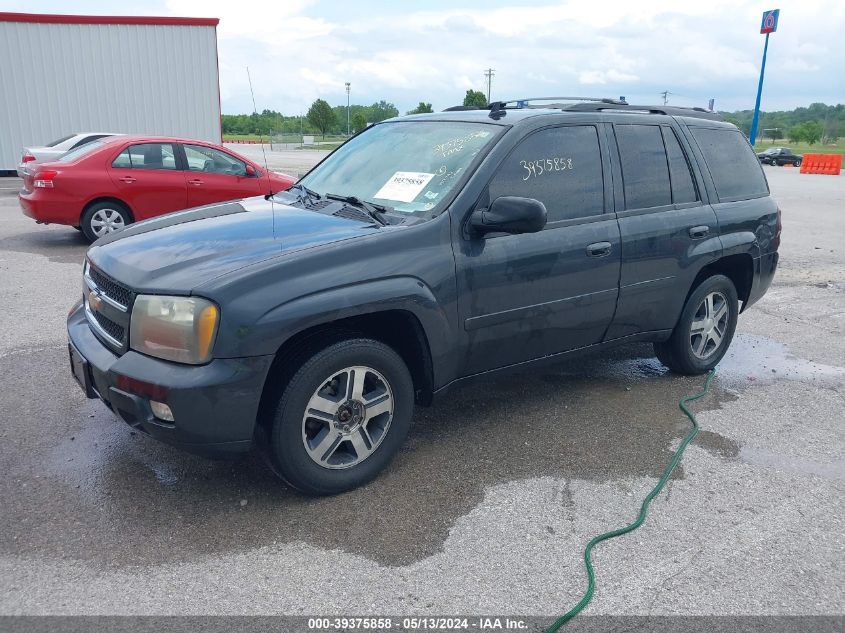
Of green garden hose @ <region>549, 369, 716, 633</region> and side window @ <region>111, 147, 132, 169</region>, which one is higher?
side window @ <region>111, 147, 132, 169</region>

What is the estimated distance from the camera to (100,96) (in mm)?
20000

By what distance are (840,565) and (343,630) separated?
2.11m

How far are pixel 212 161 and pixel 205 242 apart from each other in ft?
24.1

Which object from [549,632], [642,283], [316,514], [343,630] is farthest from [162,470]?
[642,283]

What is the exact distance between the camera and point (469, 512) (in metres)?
3.33

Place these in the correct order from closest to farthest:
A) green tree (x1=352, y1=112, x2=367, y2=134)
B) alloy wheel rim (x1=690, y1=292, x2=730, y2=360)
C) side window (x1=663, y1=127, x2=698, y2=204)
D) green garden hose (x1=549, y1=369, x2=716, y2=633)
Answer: green garden hose (x1=549, y1=369, x2=716, y2=633) < side window (x1=663, y1=127, x2=698, y2=204) < alloy wheel rim (x1=690, y1=292, x2=730, y2=360) < green tree (x1=352, y1=112, x2=367, y2=134)

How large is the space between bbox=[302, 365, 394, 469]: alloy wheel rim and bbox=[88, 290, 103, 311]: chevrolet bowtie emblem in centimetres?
116

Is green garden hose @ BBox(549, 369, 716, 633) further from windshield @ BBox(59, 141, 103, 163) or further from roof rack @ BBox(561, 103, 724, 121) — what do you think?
windshield @ BBox(59, 141, 103, 163)

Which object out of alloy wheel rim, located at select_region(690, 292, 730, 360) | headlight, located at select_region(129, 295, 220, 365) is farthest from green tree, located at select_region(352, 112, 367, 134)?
headlight, located at select_region(129, 295, 220, 365)

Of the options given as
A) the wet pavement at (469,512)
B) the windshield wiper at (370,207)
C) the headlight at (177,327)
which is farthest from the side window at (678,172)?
the headlight at (177,327)

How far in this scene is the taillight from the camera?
365 inches

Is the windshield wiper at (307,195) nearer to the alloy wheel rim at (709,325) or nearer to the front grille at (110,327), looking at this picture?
the front grille at (110,327)

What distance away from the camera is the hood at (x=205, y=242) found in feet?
10.3

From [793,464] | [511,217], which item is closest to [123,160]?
[511,217]
